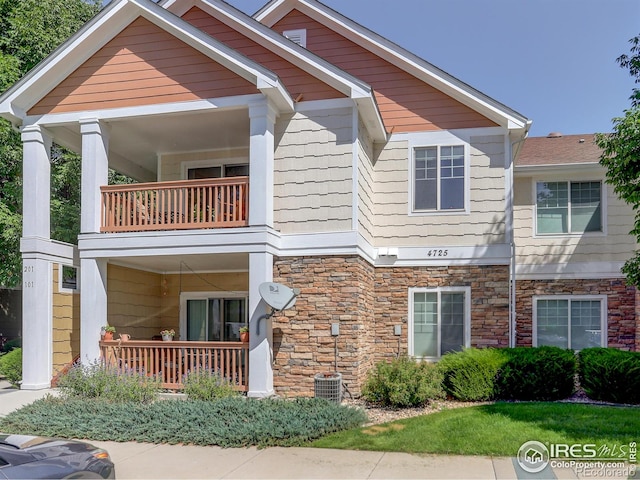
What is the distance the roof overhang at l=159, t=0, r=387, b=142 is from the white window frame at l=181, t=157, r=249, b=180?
10.3 feet

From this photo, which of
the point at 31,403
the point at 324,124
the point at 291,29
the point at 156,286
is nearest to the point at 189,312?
the point at 156,286

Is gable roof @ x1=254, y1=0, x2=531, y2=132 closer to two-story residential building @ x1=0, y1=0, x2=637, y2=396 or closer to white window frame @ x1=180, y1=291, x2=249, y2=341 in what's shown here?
two-story residential building @ x1=0, y1=0, x2=637, y2=396

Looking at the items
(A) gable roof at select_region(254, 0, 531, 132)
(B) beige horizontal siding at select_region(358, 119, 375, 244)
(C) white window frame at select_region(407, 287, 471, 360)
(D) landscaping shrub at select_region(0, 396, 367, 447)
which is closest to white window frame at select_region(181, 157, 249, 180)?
(B) beige horizontal siding at select_region(358, 119, 375, 244)

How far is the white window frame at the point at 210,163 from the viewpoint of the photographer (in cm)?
1479

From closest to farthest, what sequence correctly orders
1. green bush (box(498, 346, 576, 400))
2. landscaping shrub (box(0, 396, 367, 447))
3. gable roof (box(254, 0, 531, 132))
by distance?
landscaping shrub (box(0, 396, 367, 447))
green bush (box(498, 346, 576, 400))
gable roof (box(254, 0, 531, 132))

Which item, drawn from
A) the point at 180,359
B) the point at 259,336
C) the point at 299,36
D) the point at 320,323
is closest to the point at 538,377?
the point at 320,323

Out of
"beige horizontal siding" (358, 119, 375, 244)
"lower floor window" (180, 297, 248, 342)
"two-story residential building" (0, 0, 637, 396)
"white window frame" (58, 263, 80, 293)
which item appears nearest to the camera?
"two-story residential building" (0, 0, 637, 396)

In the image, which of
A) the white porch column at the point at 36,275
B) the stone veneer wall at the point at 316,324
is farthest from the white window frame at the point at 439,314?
the white porch column at the point at 36,275

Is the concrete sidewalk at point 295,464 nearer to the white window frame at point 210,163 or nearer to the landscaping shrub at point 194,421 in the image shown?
the landscaping shrub at point 194,421

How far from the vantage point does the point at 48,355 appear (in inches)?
487

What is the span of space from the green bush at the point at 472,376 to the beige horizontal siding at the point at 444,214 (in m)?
3.01

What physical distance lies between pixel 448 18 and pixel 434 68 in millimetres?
1827

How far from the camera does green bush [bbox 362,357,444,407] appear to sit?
34.7 ft

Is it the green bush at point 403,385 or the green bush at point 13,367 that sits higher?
the green bush at point 403,385
